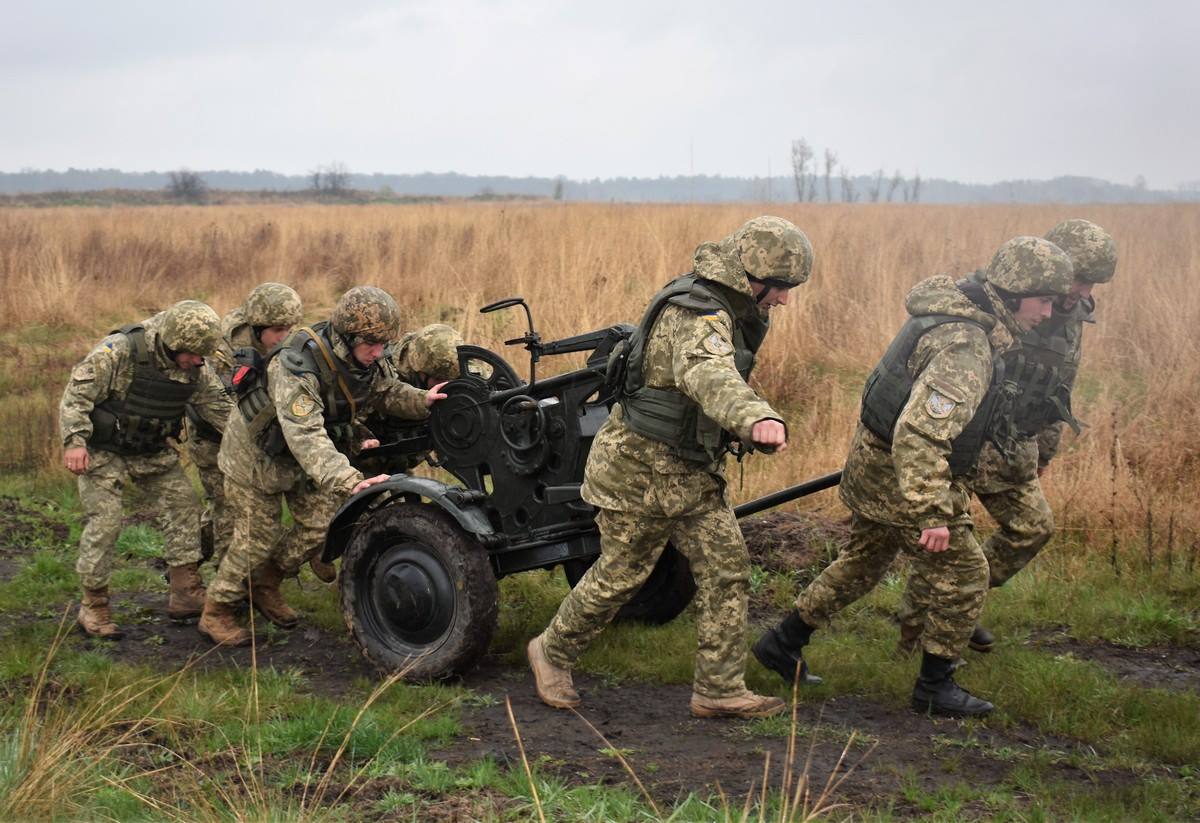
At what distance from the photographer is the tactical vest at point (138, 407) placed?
667cm

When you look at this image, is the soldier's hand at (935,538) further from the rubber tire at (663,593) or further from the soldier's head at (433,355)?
the soldier's head at (433,355)

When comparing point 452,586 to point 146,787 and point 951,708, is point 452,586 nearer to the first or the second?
point 146,787

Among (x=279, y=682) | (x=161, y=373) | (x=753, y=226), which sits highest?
(x=753, y=226)

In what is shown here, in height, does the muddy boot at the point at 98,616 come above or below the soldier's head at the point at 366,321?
below

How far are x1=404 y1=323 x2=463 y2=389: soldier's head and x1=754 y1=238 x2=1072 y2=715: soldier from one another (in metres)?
2.21

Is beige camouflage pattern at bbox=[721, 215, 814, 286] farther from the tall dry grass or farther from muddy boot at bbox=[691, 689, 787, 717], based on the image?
the tall dry grass

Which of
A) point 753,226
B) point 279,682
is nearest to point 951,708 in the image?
point 753,226

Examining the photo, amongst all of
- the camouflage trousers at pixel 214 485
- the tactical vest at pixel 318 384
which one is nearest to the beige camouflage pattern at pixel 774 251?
the tactical vest at pixel 318 384

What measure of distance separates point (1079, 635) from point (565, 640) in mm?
Result: 2823

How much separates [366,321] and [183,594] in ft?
7.38

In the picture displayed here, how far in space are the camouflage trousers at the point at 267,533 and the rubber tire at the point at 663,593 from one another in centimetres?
142

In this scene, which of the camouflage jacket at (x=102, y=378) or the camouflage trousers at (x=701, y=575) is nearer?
the camouflage trousers at (x=701, y=575)

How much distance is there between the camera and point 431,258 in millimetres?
15492

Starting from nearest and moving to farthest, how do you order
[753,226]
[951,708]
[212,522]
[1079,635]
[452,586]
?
[753,226] → [951,708] → [452,586] → [1079,635] → [212,522]
